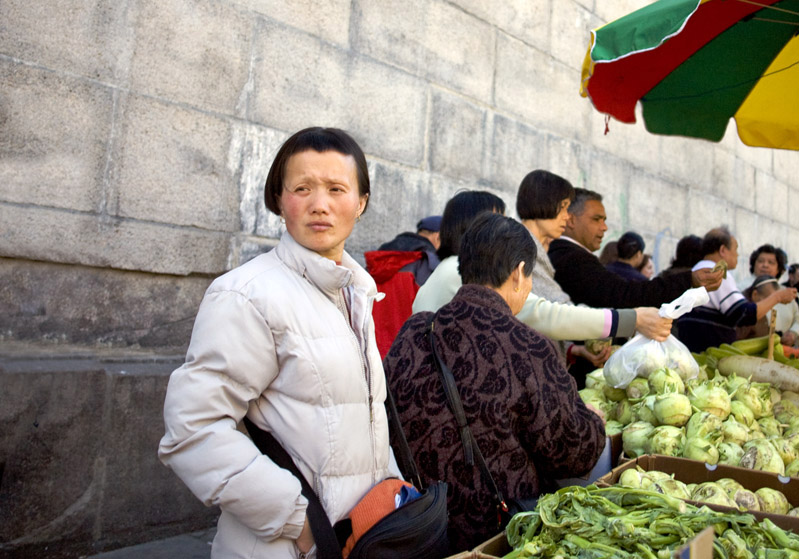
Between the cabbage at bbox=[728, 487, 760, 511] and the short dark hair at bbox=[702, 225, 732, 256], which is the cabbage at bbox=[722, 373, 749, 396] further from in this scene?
the short dark hair at bbox=[702, 225, 732, 256]

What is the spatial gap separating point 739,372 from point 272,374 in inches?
131

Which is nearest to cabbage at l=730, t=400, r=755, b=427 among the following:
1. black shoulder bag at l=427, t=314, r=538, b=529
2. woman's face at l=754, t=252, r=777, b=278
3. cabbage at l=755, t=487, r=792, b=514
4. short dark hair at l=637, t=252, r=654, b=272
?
cabbage at l=755, t=487, r=792, b=514

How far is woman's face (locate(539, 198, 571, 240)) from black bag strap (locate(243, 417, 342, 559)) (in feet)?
8.74

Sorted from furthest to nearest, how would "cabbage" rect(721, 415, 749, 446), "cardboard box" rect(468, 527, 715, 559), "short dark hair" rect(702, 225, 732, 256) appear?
"short dark hair" rect(702, 225, 732, 256) < "cabbage" rect(721, 415, 749, 446) < "cardboard box" rect(468, 527, 715, 559)

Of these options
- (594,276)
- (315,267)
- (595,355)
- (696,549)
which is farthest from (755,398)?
(315,267)

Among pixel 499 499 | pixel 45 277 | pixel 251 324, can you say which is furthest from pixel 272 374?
pixel 45 277

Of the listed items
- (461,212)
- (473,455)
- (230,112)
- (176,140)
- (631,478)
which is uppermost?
(230,112)

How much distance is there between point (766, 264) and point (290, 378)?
25.5 feet

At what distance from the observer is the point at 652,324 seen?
3.53 metres

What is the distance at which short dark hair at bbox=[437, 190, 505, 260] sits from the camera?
140 inches

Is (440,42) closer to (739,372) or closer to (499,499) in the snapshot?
(739,372)

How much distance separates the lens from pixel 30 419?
3277 millimetres

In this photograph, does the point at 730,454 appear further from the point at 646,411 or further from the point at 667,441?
the point at 646,411

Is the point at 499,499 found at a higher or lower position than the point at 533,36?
lower
